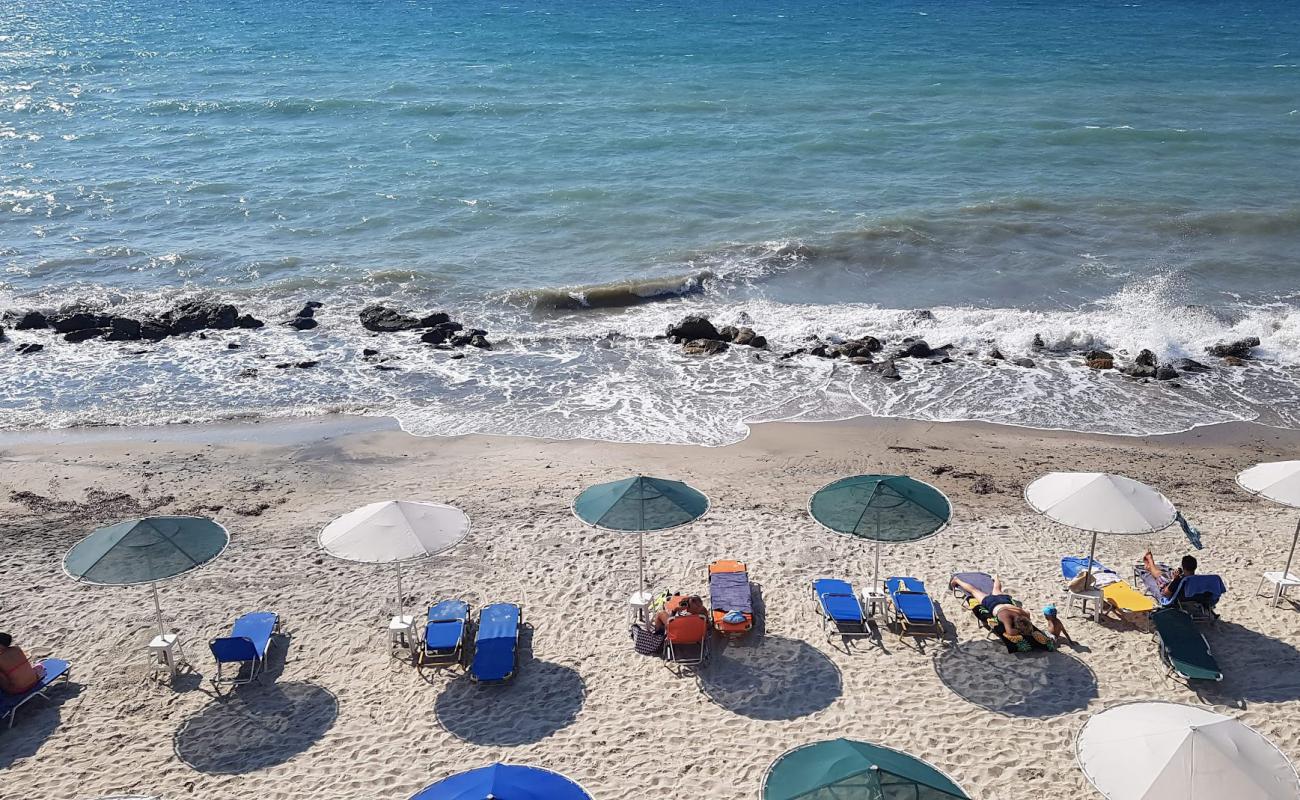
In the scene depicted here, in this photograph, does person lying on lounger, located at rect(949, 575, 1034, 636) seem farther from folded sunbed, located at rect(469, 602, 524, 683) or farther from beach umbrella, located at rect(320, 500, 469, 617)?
beach umbrella, located at rect(320, 500, 469, 617)

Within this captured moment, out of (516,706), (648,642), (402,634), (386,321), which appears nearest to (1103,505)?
(648,642)

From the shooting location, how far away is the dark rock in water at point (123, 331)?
2477 cm

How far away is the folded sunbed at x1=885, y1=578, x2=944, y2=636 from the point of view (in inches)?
473

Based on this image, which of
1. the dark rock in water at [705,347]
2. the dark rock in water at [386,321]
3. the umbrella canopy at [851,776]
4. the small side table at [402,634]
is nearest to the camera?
the umbrella canopy at [851,776]

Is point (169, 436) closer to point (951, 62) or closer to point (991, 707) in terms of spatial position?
point (991, 707)

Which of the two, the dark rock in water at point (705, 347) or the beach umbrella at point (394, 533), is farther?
the dark rock in water at point (705, 347)

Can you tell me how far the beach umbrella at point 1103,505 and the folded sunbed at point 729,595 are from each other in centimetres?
360

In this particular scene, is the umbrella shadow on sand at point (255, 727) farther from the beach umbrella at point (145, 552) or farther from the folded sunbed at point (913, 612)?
the folded sunbed at point (913, 612)

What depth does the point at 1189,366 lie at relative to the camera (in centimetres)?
2216

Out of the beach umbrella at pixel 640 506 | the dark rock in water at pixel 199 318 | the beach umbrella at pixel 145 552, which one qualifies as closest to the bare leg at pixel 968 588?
the beach umbrella at pixel 640 506

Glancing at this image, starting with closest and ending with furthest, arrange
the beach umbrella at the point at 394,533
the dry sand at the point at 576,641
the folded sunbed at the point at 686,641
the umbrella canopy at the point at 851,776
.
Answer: the umbrella canopy at the point at 851,776, the dry sand at the point at 576,641, the beach umbrella at the point at 394,533, the folded sunbed at the point at 686,641

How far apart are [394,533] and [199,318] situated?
16740mm

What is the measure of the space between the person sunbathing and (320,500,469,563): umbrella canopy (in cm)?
328

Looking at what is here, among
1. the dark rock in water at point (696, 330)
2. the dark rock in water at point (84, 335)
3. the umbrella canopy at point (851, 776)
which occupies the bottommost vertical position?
the dark rock in water at point (696, 330)
